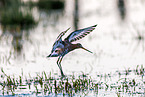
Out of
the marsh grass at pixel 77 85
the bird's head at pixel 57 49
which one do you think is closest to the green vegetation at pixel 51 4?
the marsh grass at pixel 77 85

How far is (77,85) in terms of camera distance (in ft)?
15.3

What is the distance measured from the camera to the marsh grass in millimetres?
4555

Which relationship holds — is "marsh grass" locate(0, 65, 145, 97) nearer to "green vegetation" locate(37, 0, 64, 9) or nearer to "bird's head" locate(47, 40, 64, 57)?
"bird's head" locate(47, 40, 64, 57)

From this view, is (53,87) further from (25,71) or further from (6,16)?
(6,16)

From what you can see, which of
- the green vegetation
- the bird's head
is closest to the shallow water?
the bird's head

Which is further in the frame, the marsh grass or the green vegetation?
the green vegetation

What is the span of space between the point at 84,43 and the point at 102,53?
1.47 meters

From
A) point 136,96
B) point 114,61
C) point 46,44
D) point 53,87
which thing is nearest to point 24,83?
point 53,87

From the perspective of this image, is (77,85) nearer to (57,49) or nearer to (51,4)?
(57,49)

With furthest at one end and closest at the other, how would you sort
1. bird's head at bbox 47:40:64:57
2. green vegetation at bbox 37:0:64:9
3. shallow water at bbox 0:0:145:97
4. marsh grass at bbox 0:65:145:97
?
green vegetation at bbox 37:0:64:9, shallow water at bbox 0:0:145:97, bird's head at bbox 47:40:64:57, marsh grass at bbox 0:65:145:97

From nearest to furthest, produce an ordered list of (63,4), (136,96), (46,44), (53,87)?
(136,96), (53,87), (46,44), (63,4)

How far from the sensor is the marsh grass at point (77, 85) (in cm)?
455

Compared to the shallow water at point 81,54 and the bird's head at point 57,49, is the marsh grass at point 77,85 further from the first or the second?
the bird's head at point 57,49

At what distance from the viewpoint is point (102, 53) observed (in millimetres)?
7445
